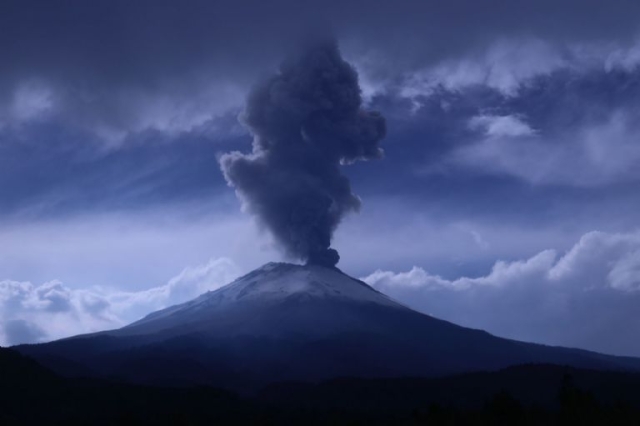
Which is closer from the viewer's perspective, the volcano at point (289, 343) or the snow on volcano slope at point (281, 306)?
the volcano at point (289, 343)

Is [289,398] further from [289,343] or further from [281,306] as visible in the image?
[281,306]

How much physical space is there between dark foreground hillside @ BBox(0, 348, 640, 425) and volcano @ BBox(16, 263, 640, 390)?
11823 millimetres

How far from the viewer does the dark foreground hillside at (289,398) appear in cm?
7350

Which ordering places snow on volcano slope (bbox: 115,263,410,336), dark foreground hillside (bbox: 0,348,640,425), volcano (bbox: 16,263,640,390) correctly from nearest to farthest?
dark foreground hillside (bbox: 0,348,640,425) → volcano (bbox: 16,263,640,390) → snow on volcano slope (bbox: 115,263,410,336)

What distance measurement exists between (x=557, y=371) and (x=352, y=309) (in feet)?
165

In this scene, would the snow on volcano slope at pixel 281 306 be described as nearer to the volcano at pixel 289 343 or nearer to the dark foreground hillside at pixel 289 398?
the volcano at pixel 289 343

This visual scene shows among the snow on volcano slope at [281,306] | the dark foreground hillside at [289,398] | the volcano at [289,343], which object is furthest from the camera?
the snow on volcano slope at [281,306]

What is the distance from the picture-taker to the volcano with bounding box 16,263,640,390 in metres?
109

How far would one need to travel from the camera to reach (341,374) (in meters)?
109

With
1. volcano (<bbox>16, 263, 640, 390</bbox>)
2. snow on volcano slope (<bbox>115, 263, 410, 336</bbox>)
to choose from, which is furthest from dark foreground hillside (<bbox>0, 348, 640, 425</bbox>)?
snow on volcano slope (<bbox>115, 263, 410, 336</bbox>)

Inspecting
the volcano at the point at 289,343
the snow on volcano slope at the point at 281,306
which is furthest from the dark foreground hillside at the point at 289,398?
the snow on volcano slope at the point at 281,306

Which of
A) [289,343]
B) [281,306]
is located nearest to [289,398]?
[289,343]

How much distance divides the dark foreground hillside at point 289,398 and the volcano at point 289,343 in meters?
11.8

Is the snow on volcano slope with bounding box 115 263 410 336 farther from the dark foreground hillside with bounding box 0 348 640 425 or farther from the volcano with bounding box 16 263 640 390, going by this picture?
the dark foreground hillside with bounding box 0 348 640 425
